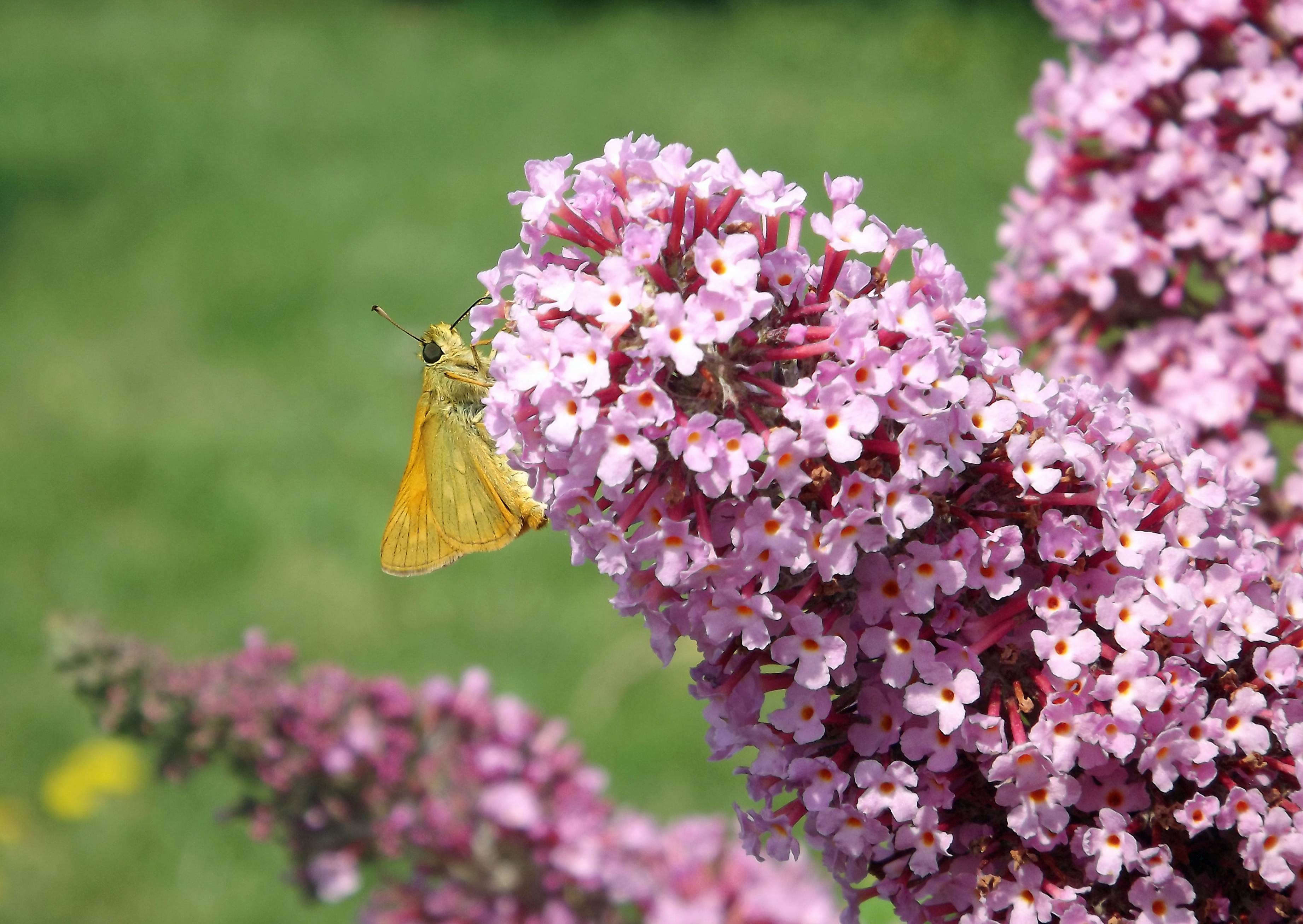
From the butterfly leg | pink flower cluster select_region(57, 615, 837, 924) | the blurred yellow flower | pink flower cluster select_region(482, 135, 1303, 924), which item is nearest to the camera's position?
pink flower cluster select_region(482, 135, 1303, 924)

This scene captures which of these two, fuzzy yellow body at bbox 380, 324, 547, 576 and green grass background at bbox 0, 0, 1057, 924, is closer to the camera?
fuzzy yellow body at bbox 380, 324, 547, 576

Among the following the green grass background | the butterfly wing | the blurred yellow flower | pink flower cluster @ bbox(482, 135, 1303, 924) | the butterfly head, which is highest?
the green grass background

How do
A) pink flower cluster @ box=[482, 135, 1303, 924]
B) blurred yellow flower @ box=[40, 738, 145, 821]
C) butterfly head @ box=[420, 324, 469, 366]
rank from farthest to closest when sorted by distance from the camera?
1. blurred yellow flower @ box=[40, 738, 145, 821]
2. butterfly head @ box=[420, 324, 469, 366]
3. pink flower cluster @ box=[482, 135, 1303, 924]

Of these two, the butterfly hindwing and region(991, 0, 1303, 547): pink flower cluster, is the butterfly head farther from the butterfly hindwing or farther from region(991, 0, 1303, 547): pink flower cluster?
region(991, 0, 1303, 547): pink flower cluster

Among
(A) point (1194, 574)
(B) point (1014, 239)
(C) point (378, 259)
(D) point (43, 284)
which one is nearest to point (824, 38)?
(C) point (378, 259)

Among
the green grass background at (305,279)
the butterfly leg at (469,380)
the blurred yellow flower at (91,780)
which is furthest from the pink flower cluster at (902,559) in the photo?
the blurred yellow flower at (91,780)

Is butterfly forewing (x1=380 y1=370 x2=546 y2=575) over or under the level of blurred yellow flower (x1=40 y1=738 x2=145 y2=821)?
under

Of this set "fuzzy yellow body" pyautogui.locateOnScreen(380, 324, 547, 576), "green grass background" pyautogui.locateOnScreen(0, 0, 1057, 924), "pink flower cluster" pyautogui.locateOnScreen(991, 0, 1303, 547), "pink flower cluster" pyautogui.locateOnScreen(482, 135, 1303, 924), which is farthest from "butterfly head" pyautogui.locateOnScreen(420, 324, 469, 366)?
"green grass background" pyautogui.locateOnScreen(0, 0, 1057, 924)
